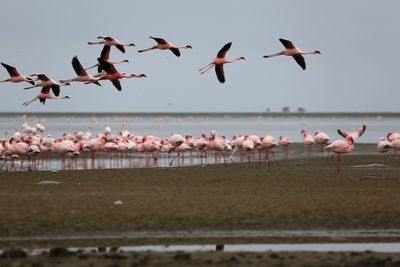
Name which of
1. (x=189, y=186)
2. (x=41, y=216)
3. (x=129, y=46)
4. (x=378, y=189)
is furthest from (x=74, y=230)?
(x=129, y=46)

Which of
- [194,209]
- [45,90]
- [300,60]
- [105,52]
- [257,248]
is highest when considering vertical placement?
[105,52]

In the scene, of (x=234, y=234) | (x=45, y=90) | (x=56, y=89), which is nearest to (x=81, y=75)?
(x=56, y=89)

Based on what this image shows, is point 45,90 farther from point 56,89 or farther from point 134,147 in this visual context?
point 134,147

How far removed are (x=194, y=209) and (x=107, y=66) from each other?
9687mm

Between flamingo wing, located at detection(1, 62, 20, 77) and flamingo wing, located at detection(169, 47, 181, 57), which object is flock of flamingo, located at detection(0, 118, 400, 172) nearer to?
flamingo wing, located at detection(1, 62, 20, 77)

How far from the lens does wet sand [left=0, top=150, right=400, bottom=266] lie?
15.9m

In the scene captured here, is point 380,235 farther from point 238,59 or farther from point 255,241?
point 238,59

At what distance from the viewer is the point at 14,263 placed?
537 inches

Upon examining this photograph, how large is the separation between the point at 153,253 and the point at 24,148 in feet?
58.7

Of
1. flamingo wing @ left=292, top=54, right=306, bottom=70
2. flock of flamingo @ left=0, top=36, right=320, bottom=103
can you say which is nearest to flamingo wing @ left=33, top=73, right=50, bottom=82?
flock of flamingo @ left=0, top=36, right=320, bottom=103

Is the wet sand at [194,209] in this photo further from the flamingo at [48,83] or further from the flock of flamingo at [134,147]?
the flock of flamingo at [134,147]

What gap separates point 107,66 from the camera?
27.8 metres

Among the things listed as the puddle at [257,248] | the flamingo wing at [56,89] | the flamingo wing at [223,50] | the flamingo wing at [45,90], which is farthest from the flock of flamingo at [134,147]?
the puddle at [257,248]

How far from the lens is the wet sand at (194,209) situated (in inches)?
627
